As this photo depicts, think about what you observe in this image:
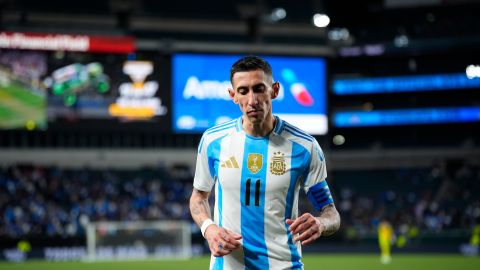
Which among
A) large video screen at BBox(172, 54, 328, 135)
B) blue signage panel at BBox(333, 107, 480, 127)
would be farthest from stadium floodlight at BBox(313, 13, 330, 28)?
large video screen at BBox(172, 54, 328, 135)

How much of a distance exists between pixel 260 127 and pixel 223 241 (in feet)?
2.35

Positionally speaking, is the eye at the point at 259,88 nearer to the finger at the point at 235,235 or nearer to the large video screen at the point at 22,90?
the finger at the point at 235,235

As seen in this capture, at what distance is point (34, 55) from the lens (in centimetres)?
2658

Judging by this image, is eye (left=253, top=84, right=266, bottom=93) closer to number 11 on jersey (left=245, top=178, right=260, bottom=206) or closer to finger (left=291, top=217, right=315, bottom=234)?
number 11 on jersey (left=245, top=178, right=260, bottom=206)

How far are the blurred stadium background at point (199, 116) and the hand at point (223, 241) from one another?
18.4 meters

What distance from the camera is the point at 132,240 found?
26188 mm

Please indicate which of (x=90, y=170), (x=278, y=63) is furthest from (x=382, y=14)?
(x=90, y=170)

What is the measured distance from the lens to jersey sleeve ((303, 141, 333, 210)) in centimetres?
420

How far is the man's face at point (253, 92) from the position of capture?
3.93m

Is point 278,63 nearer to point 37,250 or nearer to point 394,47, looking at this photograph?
point 37,250

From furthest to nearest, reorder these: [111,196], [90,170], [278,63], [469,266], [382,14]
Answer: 1. [382,14]
2. [90,170]
3. [111,196]
4. [278,63]
5. [469,266]

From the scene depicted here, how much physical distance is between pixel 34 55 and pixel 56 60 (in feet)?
2.63

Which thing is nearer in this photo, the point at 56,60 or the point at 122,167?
the point at 56,60

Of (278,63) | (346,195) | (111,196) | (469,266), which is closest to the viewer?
(469,266)
